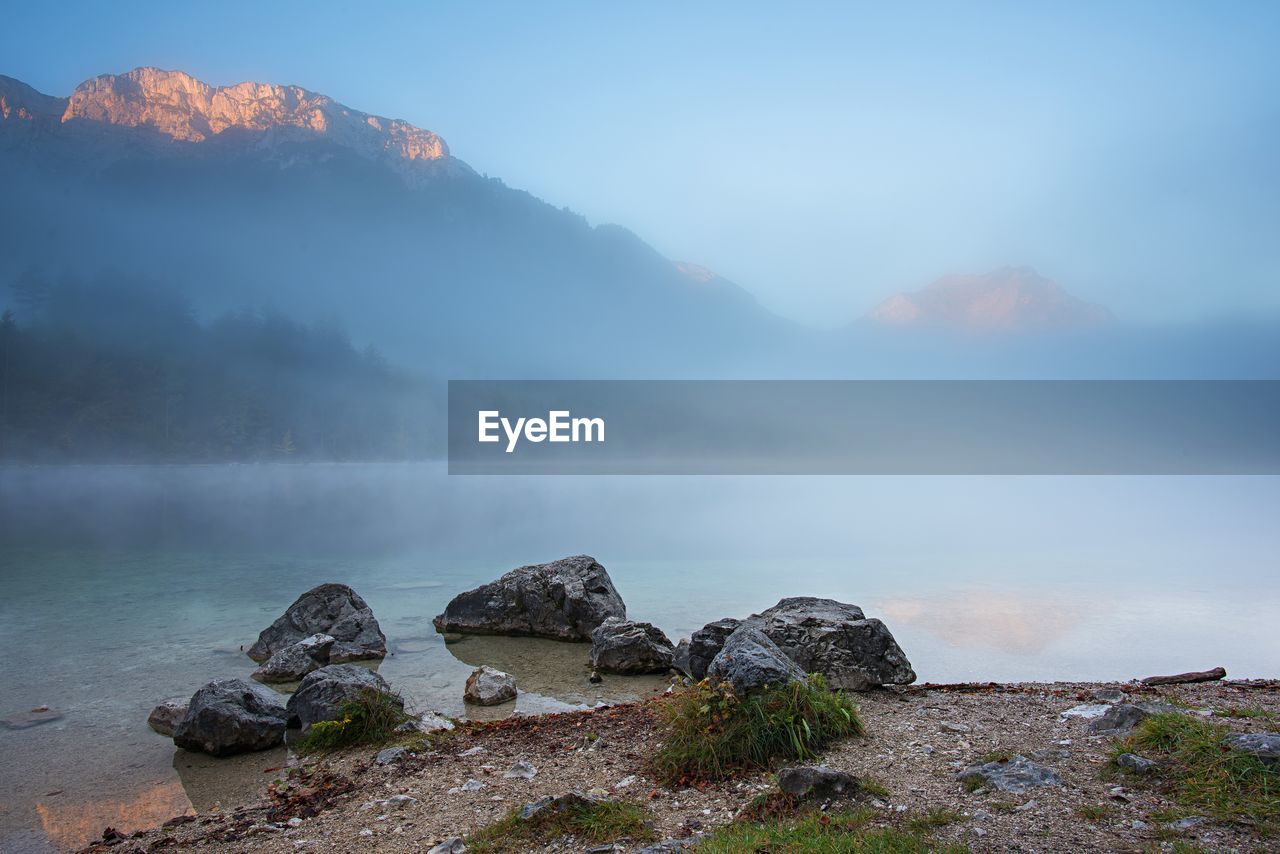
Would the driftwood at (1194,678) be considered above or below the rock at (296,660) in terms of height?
above

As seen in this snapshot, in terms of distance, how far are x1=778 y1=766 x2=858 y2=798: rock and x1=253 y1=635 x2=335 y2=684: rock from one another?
8.59 m

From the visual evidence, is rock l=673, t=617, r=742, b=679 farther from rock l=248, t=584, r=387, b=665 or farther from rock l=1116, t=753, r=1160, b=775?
rock l=248, t=584, r=387, b=665

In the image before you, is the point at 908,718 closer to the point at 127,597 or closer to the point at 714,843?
the point at 714,843

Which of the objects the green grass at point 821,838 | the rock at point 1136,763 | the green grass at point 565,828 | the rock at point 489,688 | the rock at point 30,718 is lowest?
the rock at point 30,718

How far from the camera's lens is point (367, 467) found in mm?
167125

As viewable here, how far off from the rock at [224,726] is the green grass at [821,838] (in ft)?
19.3

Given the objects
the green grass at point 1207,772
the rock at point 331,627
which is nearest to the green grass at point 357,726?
the rock at point 331,627

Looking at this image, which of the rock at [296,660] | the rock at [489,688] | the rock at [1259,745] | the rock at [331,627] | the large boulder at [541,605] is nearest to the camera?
the rock at [1259,745]

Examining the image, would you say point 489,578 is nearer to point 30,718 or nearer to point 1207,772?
point 30,718

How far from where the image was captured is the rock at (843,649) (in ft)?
31.3

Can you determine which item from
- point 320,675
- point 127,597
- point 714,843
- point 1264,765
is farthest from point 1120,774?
point 127,597

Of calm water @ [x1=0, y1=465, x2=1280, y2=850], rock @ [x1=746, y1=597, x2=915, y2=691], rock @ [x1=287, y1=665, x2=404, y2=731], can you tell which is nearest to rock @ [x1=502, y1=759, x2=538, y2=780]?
rock @ [x1=287, y1=665, x2=404, y2=731]

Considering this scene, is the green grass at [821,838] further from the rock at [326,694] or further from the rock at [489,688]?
the rock at [489,688]

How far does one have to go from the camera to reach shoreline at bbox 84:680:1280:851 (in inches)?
198
